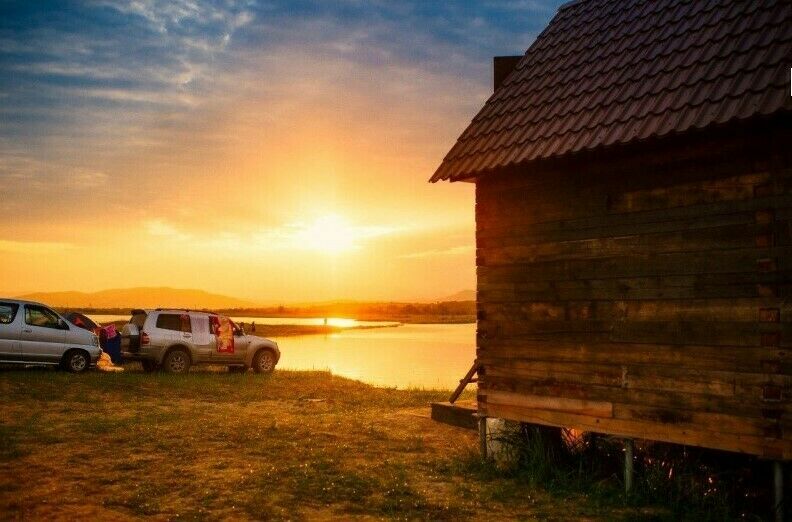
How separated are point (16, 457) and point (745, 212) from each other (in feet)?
34.2

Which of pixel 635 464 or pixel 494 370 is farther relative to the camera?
pixel 494 370

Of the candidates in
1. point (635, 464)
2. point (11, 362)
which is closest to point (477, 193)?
point (635, 464)

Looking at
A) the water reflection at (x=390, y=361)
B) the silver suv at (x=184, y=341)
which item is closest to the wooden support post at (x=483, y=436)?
the water reflection at (x=390, y=361)

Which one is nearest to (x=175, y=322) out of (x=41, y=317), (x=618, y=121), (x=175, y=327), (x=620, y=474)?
(x=175, y=327)

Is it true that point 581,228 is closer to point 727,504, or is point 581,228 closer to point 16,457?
point 727,504

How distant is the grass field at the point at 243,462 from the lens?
28.4 feet

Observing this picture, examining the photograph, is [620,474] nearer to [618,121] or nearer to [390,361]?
[618,121]

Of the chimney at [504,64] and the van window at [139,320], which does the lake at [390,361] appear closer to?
the van window at [139,320]

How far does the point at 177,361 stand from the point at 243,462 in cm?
1343

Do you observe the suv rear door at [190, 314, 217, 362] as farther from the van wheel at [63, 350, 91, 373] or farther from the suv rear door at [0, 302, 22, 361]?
the suv rear door at [0, 302, 22, 361]

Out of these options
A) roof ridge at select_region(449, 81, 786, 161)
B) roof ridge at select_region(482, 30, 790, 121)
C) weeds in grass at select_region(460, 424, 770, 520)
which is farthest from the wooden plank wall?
roof ridge at select_region(482, 30, 790, 121)

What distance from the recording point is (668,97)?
354 inches

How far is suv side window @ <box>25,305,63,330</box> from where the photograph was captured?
21562 millimetres

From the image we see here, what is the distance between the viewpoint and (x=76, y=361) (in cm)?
2261
